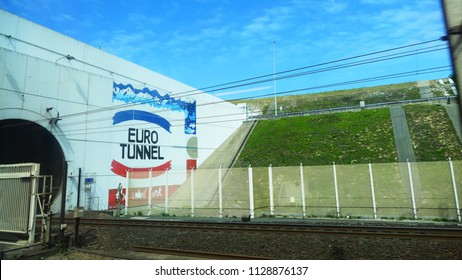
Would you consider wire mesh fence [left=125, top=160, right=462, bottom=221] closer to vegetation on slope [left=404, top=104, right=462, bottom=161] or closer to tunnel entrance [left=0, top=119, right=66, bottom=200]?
tunnel entrance [left=0, top=119, right=66, bottom=200]

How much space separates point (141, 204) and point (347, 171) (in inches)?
535

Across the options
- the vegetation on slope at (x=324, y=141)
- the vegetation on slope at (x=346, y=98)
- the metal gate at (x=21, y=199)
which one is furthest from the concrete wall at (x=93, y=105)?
the vegetation on slope at (x=346, y=98)

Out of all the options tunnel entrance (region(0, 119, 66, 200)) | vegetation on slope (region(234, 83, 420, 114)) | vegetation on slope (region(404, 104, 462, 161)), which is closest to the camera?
tunnel entrance (region(0, 119, 66, 200))

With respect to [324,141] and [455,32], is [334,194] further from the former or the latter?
[455,32]

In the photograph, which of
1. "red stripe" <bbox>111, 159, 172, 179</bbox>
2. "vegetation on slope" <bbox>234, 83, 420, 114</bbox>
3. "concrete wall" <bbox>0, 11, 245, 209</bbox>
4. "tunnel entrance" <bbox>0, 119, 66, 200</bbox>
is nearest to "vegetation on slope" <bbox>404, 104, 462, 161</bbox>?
"vegetation on slope" <bbox>234, 83, 420, 114</bbox>

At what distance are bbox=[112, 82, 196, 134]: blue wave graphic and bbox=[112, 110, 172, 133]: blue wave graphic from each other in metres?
1.06

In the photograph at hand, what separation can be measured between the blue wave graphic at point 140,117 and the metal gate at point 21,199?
17.6 metres

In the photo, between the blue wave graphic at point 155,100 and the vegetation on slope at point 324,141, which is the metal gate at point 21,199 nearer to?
the blue wave graphic at point 155,100

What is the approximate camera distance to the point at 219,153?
42094 millimetres

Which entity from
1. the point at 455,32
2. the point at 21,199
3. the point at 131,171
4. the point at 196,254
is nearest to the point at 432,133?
the point at 131,171

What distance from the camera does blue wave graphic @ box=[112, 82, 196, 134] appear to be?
94.2 feet

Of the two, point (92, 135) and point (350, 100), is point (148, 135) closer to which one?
point (92, 135)

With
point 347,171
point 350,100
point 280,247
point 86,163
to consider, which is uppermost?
point 350,100

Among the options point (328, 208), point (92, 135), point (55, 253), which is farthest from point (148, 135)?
point (55, 253)
